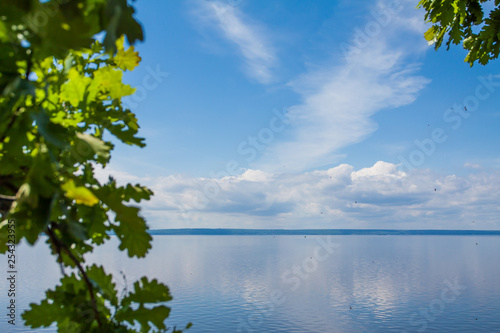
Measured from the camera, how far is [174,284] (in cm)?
7556

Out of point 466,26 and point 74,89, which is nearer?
point 74,89

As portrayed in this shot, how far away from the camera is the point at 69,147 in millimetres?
1254

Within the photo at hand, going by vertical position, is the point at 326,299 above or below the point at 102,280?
below

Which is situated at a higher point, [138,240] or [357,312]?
[138,240]

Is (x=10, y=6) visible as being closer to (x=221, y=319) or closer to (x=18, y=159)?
(x=18, y=159)

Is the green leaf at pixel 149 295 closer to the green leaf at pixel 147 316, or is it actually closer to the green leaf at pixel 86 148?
the green leaf at pixel 147 316

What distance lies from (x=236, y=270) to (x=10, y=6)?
339 ft

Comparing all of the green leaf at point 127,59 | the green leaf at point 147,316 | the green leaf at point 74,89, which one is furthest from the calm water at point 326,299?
the green leaf at point 74,89

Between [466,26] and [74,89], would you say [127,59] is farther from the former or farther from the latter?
[466,26]

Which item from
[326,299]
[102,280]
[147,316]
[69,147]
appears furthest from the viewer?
[326,299]

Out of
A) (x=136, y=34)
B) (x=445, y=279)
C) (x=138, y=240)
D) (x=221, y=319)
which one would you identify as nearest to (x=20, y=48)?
(x=136, y=34)

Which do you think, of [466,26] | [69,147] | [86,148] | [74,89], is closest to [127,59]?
[74,89]

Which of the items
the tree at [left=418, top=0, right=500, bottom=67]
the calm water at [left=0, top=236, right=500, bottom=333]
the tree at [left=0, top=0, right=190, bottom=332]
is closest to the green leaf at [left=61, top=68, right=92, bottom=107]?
the tree at [left=0, top=0, right=190, bottom=332]

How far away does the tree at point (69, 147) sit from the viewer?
1137 millimetres
